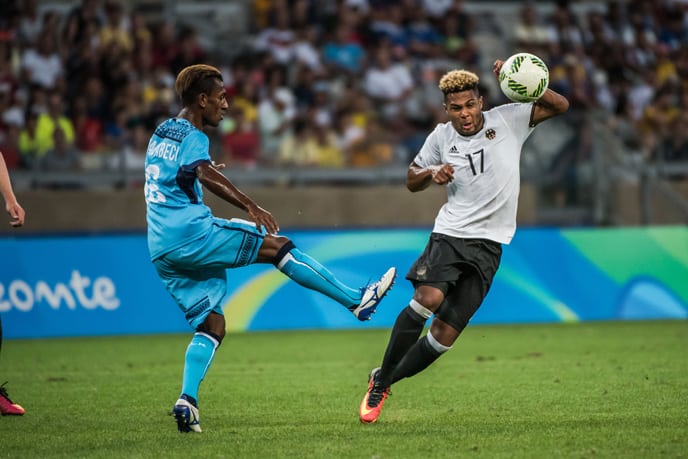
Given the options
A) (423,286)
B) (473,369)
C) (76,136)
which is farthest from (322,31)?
(423,286)

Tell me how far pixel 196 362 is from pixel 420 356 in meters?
1.53

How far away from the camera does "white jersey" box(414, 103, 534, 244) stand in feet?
24.9

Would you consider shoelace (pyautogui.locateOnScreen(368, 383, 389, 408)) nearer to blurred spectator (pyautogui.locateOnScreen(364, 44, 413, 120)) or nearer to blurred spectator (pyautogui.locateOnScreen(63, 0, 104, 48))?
blurred spectator (pyautogui.locateOnScreen(364, 44, 413, 120))

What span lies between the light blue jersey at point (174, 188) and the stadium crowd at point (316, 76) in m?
8.27

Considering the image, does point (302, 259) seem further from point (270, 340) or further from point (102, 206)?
point (102, 206)

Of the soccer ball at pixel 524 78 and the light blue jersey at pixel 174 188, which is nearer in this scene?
the light blue jersey at pixel 174 188

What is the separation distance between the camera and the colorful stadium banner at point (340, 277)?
1430 cm

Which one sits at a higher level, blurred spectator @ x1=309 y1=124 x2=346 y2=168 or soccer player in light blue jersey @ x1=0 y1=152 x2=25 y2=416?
soccer player in light blue jersey @ x1=0 y1=152 x2=25 y2=416

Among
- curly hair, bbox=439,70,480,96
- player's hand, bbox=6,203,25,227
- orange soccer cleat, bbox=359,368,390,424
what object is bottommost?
orange soccer cleat, bbox=359,368,390,424

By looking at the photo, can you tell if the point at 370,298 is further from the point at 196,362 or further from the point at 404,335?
the point at 196,362

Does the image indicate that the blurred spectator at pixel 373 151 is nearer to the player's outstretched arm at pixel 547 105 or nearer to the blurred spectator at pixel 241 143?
the blurred spectator at pixel 241 143

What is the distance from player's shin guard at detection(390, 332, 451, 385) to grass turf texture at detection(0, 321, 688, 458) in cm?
31

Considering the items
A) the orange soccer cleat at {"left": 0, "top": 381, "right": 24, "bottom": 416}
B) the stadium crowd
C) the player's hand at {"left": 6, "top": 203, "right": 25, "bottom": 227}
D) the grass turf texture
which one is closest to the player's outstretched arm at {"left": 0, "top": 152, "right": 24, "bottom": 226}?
the player's hand at {"left": 6, "top": 203, "right": 25, "bottom": 227}

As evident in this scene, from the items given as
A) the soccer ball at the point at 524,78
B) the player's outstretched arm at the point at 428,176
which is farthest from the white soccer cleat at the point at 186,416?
the soccer ball at the point at 524,78
